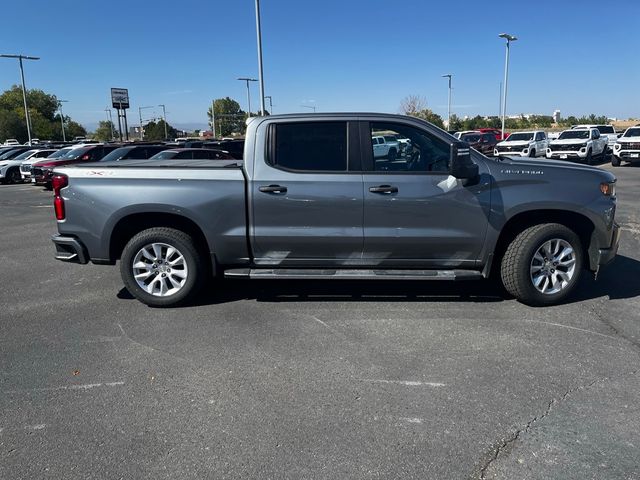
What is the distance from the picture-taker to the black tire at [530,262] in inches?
196

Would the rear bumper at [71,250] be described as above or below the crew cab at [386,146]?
below

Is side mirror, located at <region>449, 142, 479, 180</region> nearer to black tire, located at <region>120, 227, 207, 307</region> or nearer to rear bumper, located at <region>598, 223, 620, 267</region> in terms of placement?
rear bumper, located at <region>598, 223, 620, 267</region>

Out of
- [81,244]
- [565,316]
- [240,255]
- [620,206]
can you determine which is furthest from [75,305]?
[620,206]

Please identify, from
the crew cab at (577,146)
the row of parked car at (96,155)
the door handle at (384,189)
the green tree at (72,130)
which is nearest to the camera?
the door handle at (384,189)

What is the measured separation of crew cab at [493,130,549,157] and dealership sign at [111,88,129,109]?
56200mm

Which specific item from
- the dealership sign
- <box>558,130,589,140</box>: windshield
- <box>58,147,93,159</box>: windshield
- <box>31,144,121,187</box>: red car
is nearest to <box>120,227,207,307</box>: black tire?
<box>31,144,121,187</box>: red car

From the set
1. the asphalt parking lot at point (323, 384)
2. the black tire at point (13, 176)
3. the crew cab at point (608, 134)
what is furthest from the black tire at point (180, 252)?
the crew cab at point (608, 134)

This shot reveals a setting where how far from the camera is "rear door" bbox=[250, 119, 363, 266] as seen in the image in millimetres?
4922

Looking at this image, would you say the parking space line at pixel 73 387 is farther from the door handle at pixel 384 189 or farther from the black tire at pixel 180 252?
the door handle at pixel 384 189

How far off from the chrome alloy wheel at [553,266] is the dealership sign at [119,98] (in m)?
70.8

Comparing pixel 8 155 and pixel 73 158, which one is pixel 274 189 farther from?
pixel 8 155

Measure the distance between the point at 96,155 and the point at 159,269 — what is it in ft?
48.5

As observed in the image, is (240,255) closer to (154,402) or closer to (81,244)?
(81,244)

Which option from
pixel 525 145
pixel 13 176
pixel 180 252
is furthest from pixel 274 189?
pixel 13 176
